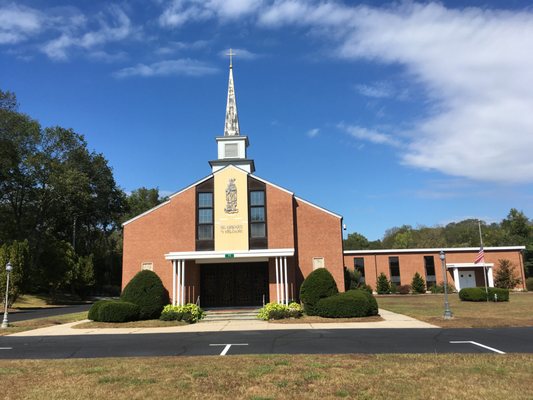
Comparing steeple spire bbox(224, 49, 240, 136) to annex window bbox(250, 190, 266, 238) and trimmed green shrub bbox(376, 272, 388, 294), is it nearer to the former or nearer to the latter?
annex window bbox(250, 190, 266, 238)

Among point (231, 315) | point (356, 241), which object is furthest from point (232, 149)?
point (356, 241)

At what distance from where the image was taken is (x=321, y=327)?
60.2ft

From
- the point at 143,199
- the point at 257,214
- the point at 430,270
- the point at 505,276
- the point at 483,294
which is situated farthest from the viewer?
the point at 143,199

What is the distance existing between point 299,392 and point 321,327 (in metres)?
11.2

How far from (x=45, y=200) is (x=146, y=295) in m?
Answer: 31.6

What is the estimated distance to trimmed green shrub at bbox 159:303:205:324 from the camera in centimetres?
2162

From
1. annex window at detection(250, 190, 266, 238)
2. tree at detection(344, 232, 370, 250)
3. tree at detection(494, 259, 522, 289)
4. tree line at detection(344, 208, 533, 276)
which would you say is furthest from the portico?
tree at detection(344, 232, 370, 250)

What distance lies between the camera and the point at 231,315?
23391 millimetres

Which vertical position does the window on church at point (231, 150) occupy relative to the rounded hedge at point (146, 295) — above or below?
above

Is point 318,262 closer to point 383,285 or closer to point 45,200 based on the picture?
point 383,285

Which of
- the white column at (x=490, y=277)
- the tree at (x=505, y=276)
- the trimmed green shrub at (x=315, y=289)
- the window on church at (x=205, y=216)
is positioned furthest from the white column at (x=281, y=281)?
the tree at (x=505, y=276)

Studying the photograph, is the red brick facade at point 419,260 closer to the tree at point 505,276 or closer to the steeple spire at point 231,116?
the tree at point 505,276

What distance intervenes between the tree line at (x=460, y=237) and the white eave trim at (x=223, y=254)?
48.7 meters

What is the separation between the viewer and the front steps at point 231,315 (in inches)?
896
